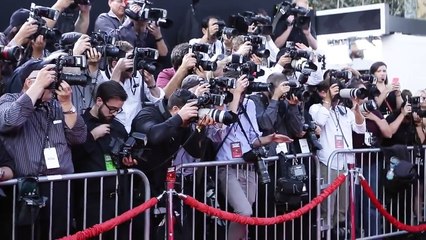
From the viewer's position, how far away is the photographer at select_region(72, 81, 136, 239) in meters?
5.49

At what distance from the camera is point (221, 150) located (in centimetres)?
657

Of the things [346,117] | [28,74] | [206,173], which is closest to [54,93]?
[28,74]

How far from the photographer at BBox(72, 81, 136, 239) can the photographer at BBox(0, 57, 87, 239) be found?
21 centimetres

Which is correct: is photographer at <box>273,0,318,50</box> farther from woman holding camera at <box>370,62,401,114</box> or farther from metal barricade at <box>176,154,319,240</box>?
metal barricade at <box>176,154,319,240</box>

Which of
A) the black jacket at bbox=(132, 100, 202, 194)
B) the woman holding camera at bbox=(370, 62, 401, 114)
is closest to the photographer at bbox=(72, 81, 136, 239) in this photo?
the black jacket at bbox=(132, 100, 202, 194)

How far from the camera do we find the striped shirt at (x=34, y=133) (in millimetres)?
4973

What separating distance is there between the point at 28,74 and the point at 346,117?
3716 mm

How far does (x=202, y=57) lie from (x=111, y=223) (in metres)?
1.96

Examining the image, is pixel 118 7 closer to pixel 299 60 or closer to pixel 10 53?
pixel 299 60

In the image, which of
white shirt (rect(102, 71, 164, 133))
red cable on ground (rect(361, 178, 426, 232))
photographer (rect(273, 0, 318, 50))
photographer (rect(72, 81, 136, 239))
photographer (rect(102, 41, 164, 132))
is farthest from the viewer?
photographer (rect(273, 0, 318, 50))

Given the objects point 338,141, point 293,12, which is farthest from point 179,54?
point 293,12

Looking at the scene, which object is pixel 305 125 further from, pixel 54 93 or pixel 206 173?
pixel 54 93

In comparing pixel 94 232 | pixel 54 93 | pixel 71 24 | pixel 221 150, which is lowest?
pixel 94 232

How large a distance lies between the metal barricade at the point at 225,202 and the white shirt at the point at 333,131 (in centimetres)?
34
